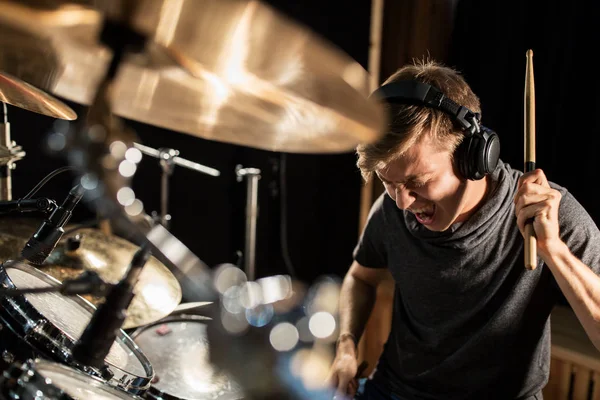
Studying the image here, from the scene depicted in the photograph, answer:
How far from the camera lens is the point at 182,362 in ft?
Answer: 3.77

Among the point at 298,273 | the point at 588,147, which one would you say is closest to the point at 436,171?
the point at 588,147

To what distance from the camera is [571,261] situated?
93 cm

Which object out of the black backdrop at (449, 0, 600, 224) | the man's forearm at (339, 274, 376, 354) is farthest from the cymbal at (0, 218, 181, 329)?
the black backdrop at (449, 0, 600, 224)

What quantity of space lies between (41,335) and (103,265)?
0.59m

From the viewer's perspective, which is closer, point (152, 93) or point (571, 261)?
point (152, 93)

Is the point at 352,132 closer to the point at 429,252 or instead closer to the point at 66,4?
the point at 66,4

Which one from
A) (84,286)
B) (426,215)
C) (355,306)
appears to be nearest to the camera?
(84,286)

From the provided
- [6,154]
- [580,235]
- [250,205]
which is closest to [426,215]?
[580,235]

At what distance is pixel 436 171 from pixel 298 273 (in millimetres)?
1952

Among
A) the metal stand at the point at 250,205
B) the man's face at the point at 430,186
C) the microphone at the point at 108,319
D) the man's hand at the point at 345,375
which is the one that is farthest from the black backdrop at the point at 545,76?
the microphone at the point at 108,319

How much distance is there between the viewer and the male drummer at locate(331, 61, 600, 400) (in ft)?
3.16

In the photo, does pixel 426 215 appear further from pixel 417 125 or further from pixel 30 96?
pixel 30 96

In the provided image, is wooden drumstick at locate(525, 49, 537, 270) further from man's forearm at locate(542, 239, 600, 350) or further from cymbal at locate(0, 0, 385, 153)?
cymbal at locate(0, 0, 385, 153)

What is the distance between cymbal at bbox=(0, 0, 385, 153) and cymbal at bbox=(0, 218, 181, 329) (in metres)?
0.45
